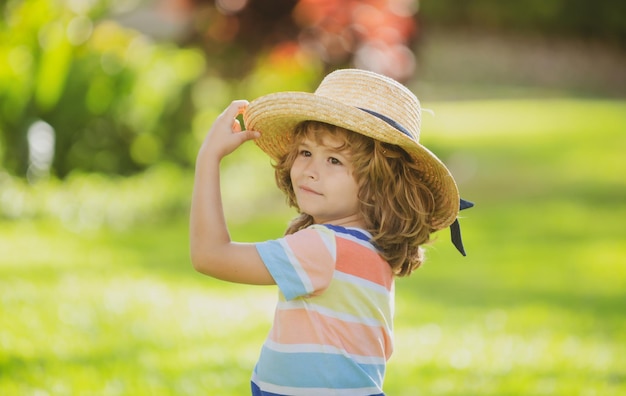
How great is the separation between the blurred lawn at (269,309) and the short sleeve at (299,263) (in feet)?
4.62

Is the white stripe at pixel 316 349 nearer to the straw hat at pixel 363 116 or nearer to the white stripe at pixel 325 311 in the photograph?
the white stripe at pixel 325 311

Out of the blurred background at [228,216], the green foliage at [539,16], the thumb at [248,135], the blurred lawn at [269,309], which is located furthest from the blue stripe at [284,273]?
the green foliage at [539,16]

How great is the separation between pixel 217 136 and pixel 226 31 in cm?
922

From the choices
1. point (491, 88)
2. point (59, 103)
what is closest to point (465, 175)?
point (59, 103)

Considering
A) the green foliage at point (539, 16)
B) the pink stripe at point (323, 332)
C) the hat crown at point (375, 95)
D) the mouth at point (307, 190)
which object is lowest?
the pink stripe at point (323, 332)

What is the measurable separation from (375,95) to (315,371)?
0.79m

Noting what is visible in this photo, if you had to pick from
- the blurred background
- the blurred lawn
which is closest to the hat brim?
the blurred lawn

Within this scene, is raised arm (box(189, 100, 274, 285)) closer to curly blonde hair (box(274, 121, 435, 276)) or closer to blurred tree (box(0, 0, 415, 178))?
curly blonde hair (box(274, 121, 435, 276))

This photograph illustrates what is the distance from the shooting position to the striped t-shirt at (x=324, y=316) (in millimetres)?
2600

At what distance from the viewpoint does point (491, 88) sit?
26.9 meters

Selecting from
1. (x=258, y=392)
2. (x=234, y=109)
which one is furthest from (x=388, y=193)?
(x=258, y=392)

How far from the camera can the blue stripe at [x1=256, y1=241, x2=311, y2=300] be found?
2.58 metres

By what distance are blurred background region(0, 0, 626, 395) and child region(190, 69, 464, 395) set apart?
178 cm

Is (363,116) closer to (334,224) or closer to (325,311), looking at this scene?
(334,224)
